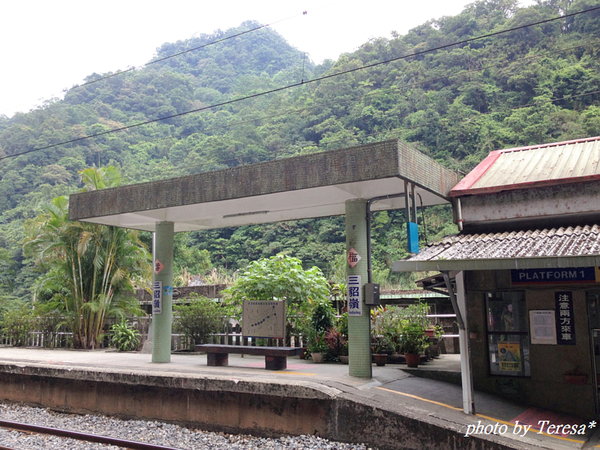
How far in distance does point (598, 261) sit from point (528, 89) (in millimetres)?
35088

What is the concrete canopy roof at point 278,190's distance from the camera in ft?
27.6

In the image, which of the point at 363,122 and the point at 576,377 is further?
the point at 363,122

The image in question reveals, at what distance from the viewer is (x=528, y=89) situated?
37.0m

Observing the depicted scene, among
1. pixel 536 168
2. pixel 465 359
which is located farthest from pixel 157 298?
pixel 536 168

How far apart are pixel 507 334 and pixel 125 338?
1138 centimetres

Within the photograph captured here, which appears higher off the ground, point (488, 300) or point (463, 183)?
point (463, 183)

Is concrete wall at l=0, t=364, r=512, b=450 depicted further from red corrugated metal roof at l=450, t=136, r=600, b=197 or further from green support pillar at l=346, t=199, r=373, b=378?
red corrugated metal roof at l=450, t=136, r=600, b=197

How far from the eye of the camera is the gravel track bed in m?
7.65

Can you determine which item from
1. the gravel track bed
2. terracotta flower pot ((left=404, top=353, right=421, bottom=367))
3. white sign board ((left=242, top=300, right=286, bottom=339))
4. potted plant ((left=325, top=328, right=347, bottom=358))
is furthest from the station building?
white sign board ((left=242, top=300, right=286, bottom=339))

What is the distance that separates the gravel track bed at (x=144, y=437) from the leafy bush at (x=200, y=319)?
4.18 metres

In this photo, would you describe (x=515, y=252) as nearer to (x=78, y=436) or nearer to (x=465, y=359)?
(x=465, y=359)

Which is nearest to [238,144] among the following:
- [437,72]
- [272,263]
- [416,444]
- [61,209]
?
[437,72]

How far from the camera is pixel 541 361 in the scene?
8711 millimetres

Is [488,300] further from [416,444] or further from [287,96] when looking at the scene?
[287,96]
